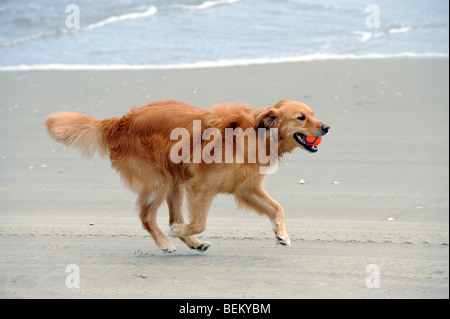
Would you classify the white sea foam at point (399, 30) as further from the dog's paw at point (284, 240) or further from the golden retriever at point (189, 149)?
the dog's paw at point (284, 240)

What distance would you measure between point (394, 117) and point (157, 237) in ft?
15.0

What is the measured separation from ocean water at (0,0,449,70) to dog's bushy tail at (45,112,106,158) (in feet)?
21.1

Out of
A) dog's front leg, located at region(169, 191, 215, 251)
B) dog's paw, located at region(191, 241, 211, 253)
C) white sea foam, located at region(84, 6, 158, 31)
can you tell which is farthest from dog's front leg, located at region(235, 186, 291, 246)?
white sea foam, located at region(84, 6, 158, 31)

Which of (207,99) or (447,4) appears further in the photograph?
(447,4)

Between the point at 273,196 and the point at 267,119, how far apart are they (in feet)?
5.01

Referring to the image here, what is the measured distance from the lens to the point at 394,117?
350 inches

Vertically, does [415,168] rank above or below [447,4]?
below

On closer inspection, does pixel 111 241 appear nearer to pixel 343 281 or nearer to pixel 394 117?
pixel 343 281

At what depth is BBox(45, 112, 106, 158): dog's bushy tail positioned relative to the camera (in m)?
5.54

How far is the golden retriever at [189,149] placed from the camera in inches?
206

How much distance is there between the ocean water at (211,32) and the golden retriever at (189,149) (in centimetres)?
652

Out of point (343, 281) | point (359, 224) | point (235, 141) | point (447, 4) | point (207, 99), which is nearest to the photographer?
point (343, 281)

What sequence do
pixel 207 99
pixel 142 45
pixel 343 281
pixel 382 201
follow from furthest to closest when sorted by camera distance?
1. pixel 142 45
2. pixel 207 99
3. pixel 382 201
4. pixel 343 281
